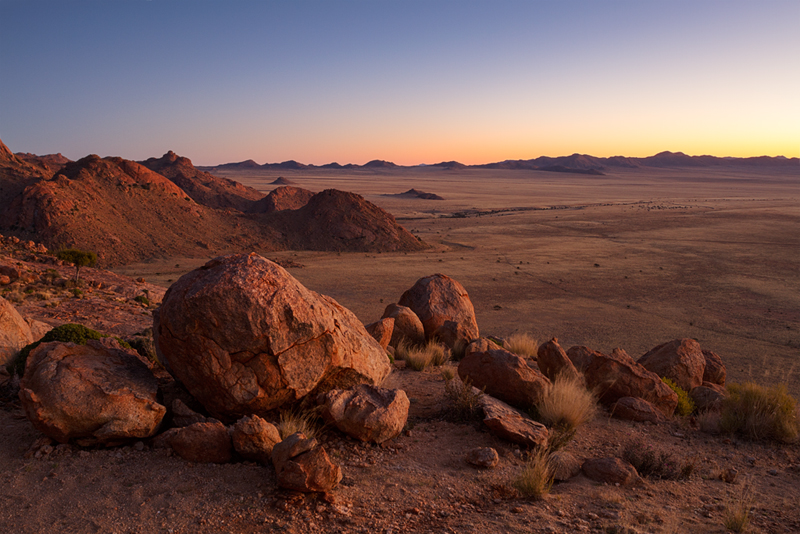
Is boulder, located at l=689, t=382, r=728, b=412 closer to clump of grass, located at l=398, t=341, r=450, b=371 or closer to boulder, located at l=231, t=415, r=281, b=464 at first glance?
clump of grass, located at l=398, t=341, r=450, b=371

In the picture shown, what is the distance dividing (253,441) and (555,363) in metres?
5.87

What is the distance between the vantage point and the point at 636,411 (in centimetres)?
870

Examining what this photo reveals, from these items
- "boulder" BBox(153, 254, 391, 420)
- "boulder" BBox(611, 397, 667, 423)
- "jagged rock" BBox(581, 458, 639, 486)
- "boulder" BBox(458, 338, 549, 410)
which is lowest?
"boulder" BBox(611, 397, 667, 423)

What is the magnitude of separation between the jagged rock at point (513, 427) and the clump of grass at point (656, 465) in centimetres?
110

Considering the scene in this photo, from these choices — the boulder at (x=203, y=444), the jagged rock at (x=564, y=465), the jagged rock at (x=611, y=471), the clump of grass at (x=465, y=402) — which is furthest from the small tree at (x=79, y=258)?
the jagged rock at (x=611, y=471)

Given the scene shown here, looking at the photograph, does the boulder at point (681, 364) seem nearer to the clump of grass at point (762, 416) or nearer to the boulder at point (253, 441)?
the clump of grass at point (762, 416)

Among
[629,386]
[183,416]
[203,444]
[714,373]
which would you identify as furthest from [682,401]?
[183,416]

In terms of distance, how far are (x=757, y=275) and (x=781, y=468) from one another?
24.3 meters

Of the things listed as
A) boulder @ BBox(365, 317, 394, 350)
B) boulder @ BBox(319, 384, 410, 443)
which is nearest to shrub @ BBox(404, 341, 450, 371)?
boulder @ BBox(365, 317, 394, 350)

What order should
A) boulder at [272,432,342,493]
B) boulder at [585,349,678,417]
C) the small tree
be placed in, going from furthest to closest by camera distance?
the small tree → boulder at [585,349,678,417] → boulder at [272,432,342,493]

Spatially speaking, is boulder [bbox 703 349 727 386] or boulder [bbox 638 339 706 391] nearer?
boulder [bbox 638 339 706 391]

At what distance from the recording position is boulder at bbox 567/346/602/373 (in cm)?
1007

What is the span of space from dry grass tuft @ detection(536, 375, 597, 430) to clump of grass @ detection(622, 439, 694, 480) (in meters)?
0.91

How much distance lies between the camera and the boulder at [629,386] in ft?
30.0
